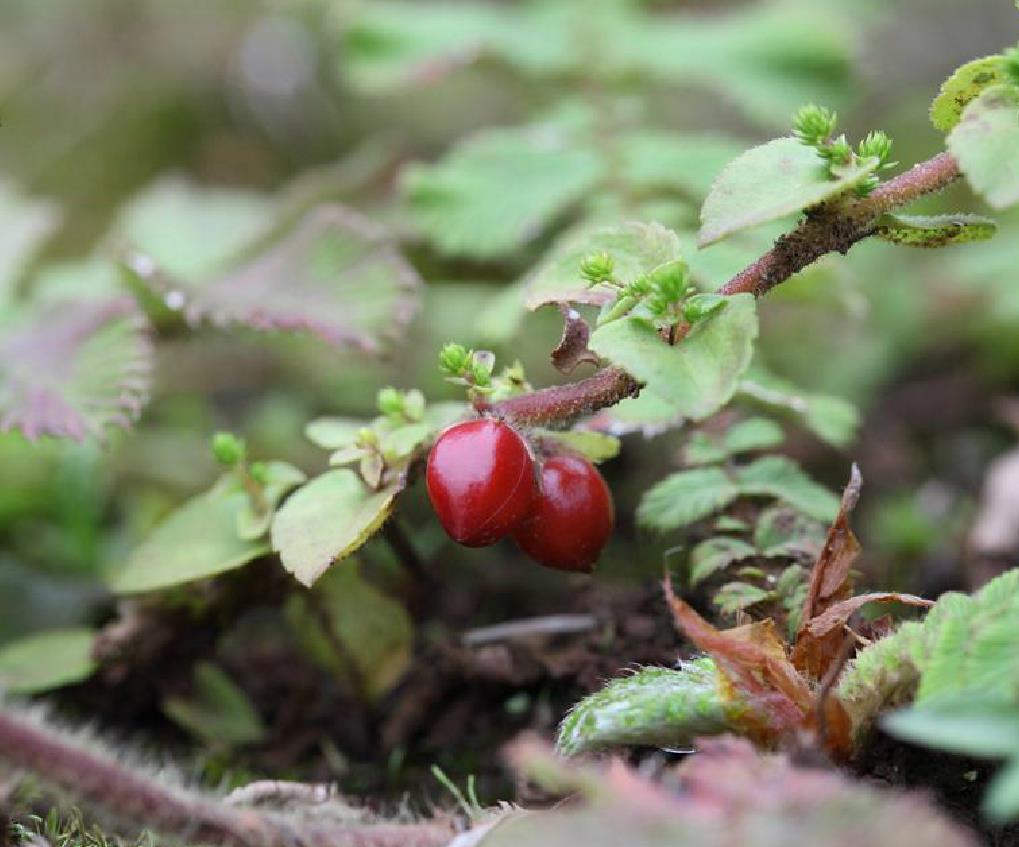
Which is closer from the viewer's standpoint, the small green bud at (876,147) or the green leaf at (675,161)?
the small green bud at (876,147)

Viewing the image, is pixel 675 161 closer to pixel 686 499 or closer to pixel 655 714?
pixel 686 499

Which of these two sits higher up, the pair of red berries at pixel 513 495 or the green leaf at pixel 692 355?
the green leaf at pixel 692 355

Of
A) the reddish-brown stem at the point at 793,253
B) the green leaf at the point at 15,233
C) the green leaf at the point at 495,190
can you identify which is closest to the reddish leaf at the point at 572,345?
the reddish-brown stem at the point at 793,253

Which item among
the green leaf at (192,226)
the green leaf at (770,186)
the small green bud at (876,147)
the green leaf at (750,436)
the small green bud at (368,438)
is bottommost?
the green leaf at (192,226)

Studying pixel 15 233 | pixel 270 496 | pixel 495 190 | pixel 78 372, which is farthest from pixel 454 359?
pixel 15 233

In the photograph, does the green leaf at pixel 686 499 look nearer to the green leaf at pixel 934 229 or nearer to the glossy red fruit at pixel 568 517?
the glossy red fruit at pixel 568 517

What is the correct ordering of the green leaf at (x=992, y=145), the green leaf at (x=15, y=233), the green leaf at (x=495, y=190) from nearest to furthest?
the green leaf at (x=992, y=145)
the green leaf at (x=495, y=190)
the green leaf at (x=15, y=233)
